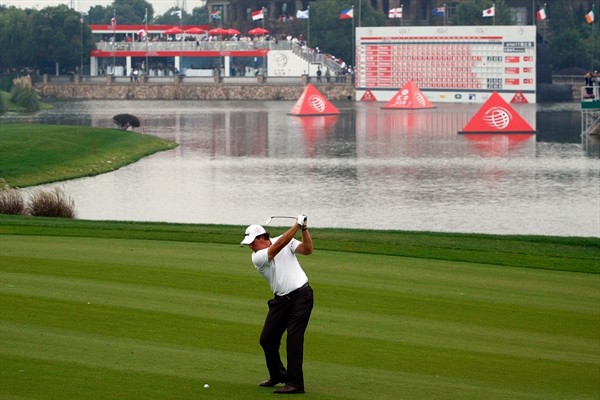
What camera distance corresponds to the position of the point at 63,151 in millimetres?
70125

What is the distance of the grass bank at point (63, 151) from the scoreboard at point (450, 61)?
226ft

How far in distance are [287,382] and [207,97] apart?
158 meters

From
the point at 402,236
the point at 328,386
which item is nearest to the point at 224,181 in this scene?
the point at 402,236

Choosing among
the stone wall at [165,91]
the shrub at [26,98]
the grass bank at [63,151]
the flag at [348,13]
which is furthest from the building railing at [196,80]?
the grass bank at [63,151]

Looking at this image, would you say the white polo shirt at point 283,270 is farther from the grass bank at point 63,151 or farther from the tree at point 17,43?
the tree at point 17,43

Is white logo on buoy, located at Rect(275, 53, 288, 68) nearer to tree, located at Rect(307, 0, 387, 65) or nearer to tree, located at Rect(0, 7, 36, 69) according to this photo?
tree, located at Rect(307, 0, 387, 65)

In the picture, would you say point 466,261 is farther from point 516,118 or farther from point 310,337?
point 516,118

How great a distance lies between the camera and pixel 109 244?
26453 mm

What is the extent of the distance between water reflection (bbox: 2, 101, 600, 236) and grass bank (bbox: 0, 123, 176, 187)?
157cm

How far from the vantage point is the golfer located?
14.9 m

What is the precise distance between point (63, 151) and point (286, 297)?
5646cm

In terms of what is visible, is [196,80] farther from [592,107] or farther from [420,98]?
[592,107]

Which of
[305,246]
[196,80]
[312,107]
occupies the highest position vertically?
[196,80]

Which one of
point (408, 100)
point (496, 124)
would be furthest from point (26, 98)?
point (496, 124)
